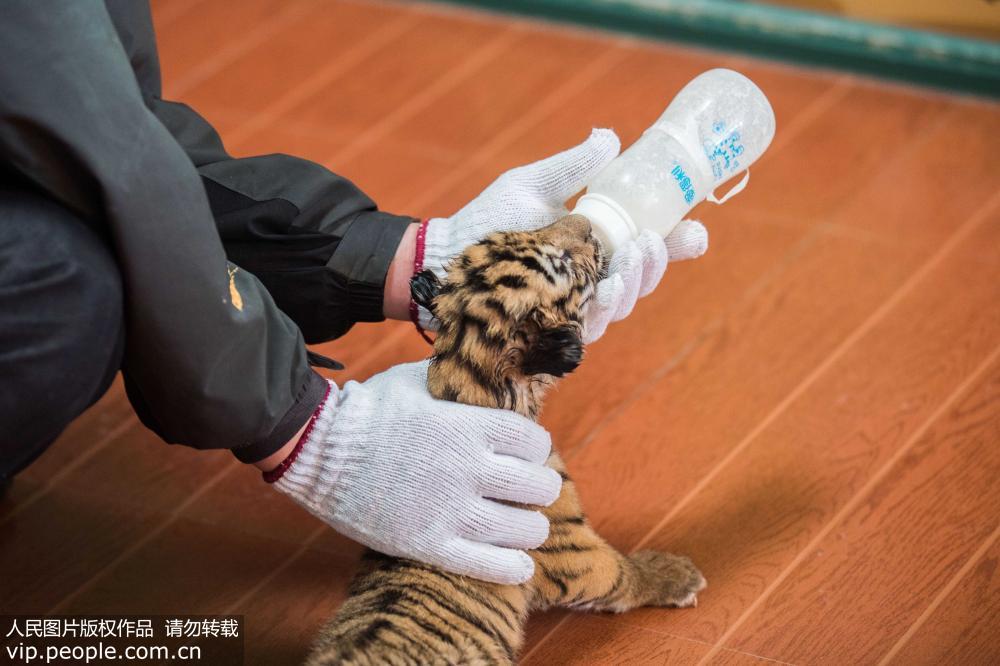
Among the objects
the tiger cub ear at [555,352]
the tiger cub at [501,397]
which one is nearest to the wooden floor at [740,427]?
the tiger cub at [501,397]

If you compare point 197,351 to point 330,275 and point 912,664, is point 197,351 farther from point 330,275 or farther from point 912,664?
point 912,664

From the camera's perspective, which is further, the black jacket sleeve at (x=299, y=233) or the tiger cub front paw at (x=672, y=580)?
the black jacket sleeve at (x=299, y=233)

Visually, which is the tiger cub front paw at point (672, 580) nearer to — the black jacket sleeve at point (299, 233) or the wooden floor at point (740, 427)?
the wooden floor at point (740, 427)

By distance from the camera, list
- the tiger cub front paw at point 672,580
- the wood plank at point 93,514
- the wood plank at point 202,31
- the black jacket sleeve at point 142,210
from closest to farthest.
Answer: the black jacket sleeve at point 142,210 < the tiger cub front paw at point 672,580 < the wood plank at point 93,514 < the wood plank at point 202,31

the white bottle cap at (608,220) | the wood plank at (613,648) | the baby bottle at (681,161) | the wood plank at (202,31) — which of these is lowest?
the wood plank at (202,31)

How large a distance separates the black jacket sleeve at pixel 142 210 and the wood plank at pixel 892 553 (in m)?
0.84

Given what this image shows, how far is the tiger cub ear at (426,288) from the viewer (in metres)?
1.77

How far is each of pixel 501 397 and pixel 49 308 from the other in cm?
65

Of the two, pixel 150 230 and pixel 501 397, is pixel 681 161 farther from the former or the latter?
pixel 150 230

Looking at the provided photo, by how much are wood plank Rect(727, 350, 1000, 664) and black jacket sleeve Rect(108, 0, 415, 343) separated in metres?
0.84

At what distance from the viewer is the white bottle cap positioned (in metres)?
1.85

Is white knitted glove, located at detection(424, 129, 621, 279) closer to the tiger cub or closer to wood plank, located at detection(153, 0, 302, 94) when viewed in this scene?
the tiger cub

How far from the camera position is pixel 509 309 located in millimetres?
1704

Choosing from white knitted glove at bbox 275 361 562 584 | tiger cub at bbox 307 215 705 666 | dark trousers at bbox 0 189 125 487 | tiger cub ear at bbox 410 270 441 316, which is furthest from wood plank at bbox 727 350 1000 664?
dark trousers at bbox 0 189 125 487
